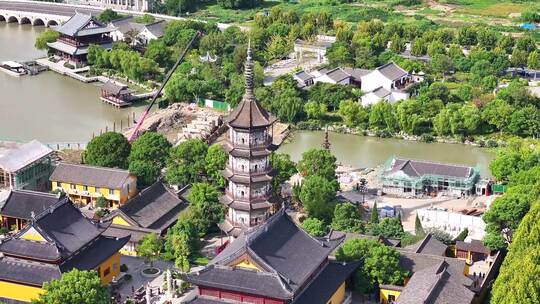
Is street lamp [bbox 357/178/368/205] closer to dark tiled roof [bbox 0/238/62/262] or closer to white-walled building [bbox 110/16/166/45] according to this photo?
dark tiled roof [bbox 0/238/62/262]

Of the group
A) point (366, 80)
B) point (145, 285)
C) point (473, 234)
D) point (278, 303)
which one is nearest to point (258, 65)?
point (366, 80)

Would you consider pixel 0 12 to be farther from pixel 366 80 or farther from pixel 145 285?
pixel 145 285

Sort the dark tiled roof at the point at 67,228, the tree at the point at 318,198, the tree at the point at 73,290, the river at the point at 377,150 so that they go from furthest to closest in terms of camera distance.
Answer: the river at the point at 377,150
the tree at the point at 318,198
the dark tiled roof at the point at 67,228
the tree at the point at 73,290

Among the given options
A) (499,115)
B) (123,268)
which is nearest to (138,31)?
(499,115)

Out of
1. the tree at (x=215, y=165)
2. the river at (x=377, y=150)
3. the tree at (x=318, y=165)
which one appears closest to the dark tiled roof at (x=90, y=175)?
the tree at (x=215, y=165)

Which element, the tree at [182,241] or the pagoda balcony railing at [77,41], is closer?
the tree at [182,241]

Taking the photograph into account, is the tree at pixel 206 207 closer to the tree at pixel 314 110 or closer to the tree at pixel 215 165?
the tree at pixel 215 165
